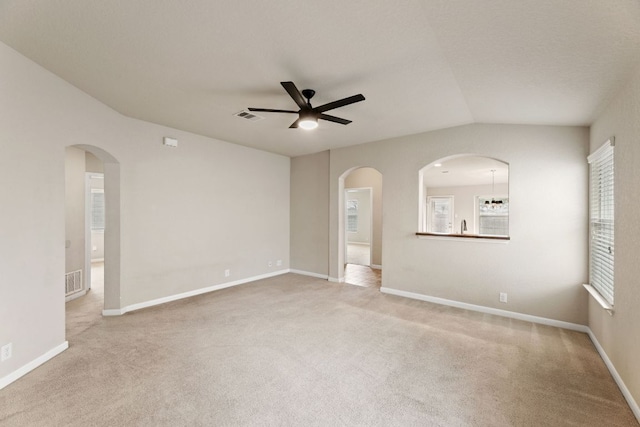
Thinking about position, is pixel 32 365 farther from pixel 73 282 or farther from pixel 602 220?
pixel 602 220

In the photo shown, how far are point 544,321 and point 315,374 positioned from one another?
314 centimetres

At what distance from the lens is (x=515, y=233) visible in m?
3.85

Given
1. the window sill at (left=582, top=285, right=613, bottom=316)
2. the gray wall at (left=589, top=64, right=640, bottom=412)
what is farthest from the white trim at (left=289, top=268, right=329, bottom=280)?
the gray wall at (left=589, top=64, right=640, bottom=412)

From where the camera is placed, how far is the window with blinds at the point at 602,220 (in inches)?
109

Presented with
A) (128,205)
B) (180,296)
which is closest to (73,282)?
(180,296)

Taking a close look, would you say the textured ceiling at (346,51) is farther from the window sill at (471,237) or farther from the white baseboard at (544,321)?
the white baseboard at (544,321)

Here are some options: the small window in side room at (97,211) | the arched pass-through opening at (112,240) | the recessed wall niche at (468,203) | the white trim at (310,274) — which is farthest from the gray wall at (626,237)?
the small window in side room at (97,211)

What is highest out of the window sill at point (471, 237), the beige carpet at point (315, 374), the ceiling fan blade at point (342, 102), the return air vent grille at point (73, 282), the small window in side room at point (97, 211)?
the ceiling fan blade at point (342, 102)

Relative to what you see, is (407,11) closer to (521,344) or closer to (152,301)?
(521,344)

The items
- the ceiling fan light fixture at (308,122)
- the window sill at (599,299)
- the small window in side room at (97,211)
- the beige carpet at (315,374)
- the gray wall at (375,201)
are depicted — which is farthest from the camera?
the small window in side room at (97,211)

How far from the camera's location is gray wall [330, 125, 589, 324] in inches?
139

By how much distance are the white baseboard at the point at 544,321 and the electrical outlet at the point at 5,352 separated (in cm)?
453

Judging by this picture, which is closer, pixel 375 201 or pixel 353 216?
pixel 375 201

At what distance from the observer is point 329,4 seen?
1.75 metres
